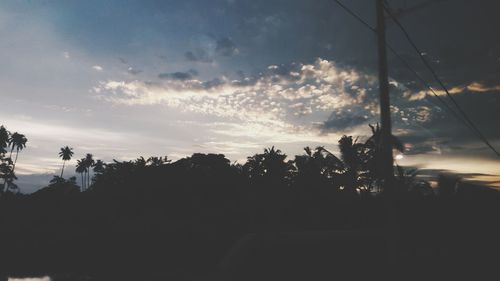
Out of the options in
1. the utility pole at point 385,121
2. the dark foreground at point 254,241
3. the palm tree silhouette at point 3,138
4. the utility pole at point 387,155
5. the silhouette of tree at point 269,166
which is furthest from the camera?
the palm tree silhouette at point 3,138

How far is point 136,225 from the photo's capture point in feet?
77.7

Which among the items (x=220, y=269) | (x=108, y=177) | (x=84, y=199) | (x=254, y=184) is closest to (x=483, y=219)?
(x=220, y=269)

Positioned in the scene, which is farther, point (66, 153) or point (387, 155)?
point (66, 153)

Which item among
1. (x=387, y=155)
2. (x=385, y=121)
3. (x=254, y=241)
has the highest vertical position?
(x=385, y=121)

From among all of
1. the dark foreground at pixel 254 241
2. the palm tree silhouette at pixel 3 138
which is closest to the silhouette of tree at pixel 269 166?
the dark foreground at pixel 254 241

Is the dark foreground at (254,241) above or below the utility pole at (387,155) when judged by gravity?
below

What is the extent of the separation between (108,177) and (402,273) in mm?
34916

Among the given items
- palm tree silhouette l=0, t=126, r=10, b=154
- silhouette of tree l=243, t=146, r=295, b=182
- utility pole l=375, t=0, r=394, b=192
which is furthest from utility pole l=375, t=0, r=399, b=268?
palm tree silhouette l=0, t=126, r=10, b=154

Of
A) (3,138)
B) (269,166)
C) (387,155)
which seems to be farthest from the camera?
(3,138)

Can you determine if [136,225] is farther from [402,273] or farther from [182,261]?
[402,273]

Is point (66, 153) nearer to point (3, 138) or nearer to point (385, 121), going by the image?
point (3, 138)

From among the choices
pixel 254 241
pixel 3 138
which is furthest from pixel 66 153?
pixel 254 241

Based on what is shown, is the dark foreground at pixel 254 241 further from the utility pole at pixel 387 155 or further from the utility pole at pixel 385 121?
the utility pole at pixel 385 121

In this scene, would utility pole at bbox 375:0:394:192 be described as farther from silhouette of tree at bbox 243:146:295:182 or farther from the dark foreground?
silhouette of tree at bbox 243:146:295:182
